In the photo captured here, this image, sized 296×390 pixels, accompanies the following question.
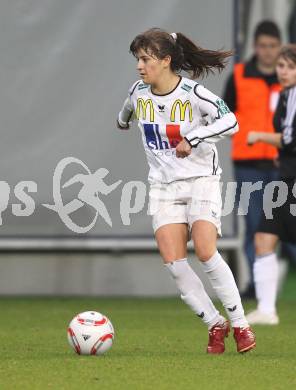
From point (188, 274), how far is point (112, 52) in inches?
213

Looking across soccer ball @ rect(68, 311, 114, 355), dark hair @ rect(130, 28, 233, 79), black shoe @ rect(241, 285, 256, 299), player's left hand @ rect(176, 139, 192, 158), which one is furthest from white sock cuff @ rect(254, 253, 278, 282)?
player's left hand @ rect(176, 139, 192, 158)

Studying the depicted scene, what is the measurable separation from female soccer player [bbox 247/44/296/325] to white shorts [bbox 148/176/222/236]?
2.07 metres

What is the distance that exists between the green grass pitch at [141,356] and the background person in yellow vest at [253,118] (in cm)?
120

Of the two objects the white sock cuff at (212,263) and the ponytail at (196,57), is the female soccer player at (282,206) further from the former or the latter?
the white sock cuff at (212,263)

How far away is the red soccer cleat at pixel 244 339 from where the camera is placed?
786 cm

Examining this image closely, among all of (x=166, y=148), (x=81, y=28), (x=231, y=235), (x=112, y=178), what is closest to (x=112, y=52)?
(x=81, y=28)

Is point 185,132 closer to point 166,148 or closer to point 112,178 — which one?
point 166,148

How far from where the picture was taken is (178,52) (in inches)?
317

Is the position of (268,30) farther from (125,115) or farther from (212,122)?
(212,122)

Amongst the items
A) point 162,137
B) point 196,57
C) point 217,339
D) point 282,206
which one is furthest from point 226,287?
point 282,206

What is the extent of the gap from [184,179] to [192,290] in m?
0.68

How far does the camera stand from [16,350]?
A: 27.0 feet

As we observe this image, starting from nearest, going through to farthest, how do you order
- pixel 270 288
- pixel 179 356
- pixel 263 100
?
pixel 179 356 → pixel 270 288 → pixel 263 100

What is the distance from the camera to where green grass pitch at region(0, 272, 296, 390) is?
663 cm
